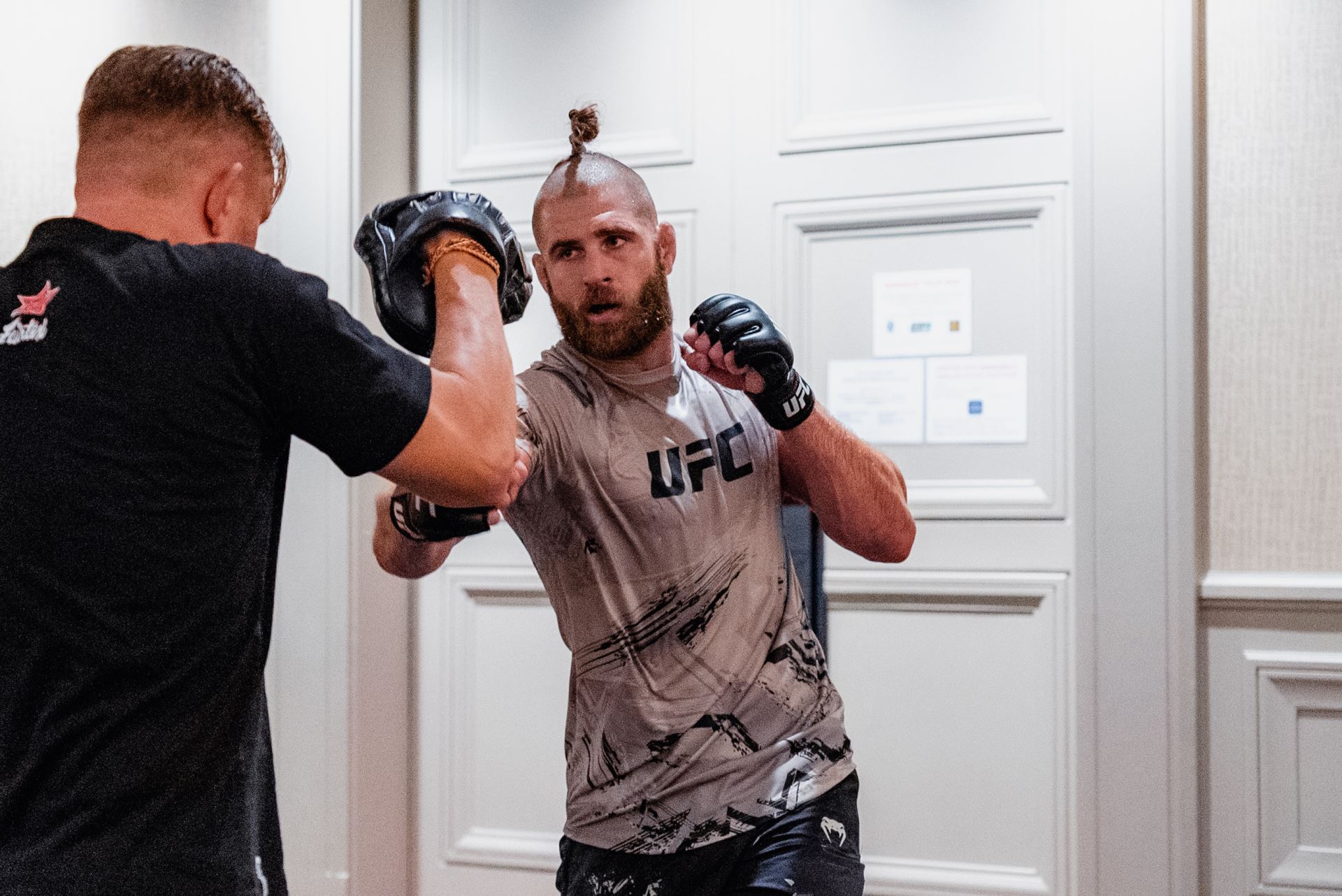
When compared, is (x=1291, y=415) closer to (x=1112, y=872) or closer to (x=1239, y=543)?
(x=1239, y=543)

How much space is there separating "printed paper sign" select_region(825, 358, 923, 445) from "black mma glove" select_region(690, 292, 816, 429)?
1.27 m

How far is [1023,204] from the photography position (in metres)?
2.90

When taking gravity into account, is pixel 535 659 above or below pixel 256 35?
below

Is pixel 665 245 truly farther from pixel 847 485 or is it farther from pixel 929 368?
pixel 929 368

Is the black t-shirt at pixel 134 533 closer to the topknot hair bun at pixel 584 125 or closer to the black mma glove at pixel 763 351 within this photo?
the black mma glove at pixel 763 351

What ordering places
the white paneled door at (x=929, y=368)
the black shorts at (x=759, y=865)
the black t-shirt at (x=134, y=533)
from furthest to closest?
the white paneled door at (x=929, y=368) < the black shorts at (x=759, y=865) < the black t-shirt at (x=134, y=533)

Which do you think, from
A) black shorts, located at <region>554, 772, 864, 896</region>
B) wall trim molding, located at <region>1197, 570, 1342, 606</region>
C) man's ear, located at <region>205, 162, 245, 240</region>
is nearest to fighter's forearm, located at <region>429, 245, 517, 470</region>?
man's ear, located at <region>205, 162, 245, 240</region>

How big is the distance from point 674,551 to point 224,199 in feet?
2.47

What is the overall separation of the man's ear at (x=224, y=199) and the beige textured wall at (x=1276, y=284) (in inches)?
87.1

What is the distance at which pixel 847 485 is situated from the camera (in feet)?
5.90

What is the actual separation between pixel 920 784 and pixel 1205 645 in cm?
71

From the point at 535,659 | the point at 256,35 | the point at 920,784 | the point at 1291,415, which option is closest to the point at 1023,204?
the point at 1291,415

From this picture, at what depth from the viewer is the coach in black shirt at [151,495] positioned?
1.08m

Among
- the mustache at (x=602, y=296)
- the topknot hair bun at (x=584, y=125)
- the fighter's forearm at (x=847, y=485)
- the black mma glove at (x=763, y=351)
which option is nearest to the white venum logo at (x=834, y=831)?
the fighter's forearm at (x=847, y=485)
